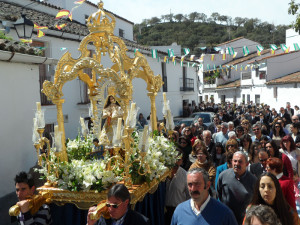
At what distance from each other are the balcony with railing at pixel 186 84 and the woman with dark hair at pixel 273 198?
75.5ft

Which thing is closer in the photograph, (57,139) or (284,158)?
(57,139)

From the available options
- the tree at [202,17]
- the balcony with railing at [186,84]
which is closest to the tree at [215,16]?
the tree at [202,17]

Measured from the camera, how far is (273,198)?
3504mm

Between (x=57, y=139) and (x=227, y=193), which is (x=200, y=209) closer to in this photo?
(x=227, y=193)

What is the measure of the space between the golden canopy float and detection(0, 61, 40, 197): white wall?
5.09 ft

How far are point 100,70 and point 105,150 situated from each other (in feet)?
4.20

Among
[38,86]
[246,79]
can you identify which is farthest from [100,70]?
[246,79]

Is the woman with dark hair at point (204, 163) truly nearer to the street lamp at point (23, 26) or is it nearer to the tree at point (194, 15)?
the street lamp at point (23, 26)

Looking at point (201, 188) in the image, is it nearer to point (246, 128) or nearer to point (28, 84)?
point (28, 84)

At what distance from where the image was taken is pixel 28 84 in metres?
7.50

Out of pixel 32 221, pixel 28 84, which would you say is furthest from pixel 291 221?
pixel 28 84

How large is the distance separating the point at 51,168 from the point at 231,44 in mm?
35989

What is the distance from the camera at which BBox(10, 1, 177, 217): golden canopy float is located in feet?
15.1

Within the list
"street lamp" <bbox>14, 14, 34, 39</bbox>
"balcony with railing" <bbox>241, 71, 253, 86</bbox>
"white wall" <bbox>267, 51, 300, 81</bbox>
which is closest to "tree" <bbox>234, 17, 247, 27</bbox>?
"balcony with railing" <bbox>241, 71, 253, 86</bbox>
